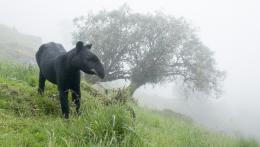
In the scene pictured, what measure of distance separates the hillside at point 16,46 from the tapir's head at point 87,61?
22525 millimetres

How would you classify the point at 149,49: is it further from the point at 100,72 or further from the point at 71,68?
the point at 100,72

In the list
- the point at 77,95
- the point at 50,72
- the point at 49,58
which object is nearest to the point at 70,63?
the point at 77,95

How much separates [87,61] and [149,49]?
26.8 meters

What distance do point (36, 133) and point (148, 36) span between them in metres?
28.1

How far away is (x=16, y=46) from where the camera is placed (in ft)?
169

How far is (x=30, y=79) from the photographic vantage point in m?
12.3

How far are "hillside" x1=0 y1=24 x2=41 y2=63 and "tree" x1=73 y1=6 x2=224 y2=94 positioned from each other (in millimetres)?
8273

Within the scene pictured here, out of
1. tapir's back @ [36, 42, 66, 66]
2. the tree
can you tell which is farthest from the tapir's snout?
the tree

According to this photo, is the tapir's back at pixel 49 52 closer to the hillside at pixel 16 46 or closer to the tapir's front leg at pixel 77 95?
the tapir's front leg at pixel 77 95

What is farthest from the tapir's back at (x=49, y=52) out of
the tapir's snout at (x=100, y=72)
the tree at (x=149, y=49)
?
the tree at (x=149, y=49)

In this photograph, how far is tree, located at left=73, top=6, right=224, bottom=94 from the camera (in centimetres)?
3438

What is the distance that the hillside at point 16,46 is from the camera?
138 feet

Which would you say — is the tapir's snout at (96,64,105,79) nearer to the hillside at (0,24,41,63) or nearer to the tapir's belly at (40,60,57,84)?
the tapir's belly at (40,60,57,84)

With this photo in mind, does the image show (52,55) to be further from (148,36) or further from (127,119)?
(148,36)
